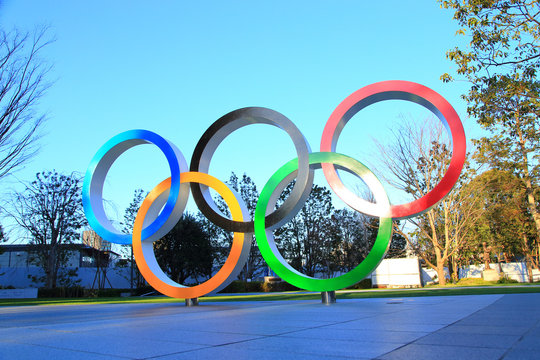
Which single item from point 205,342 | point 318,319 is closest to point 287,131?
point 318,319

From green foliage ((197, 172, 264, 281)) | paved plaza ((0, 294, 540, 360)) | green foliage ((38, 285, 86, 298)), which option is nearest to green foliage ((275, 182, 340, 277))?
green foliage ((197, 172, 264, 281))

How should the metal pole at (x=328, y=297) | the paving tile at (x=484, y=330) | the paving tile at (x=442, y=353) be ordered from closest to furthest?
the paving tile at (x=442, y=353) → the paving tile at (x=484, y=330) → the metal pole at (x=328, y=297)

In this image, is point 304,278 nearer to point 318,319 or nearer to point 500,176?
point 318,319

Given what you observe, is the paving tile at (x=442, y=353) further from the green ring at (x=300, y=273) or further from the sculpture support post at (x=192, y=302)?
the sculpture support post at (x=192, y=302)

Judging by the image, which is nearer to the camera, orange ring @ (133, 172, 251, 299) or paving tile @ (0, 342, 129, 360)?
paving tile @ (0, 342, 129, 360)

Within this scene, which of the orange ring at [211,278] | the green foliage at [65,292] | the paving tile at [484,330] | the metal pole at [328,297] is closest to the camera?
the paving tile at [484,330]

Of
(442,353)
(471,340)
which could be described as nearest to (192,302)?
(471,340)

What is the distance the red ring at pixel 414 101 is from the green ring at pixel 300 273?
0.38m

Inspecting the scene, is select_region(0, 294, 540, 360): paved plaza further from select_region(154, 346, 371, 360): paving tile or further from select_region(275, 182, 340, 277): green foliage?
select_region(275, 182, 340, 277): green foliage

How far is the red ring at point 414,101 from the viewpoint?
1091 cm

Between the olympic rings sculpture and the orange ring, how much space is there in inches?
1.2

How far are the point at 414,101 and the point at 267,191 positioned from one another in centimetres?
502

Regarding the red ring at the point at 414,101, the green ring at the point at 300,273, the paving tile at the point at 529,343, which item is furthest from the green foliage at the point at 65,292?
the paving tile at the point at 529,343

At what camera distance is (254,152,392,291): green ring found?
1116cm
